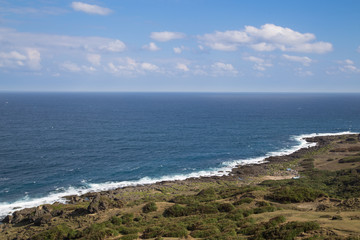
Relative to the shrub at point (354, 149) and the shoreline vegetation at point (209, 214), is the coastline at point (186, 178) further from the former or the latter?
the shrub at point (354, 149)

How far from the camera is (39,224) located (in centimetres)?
3195

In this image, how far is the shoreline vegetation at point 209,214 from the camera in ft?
67.6

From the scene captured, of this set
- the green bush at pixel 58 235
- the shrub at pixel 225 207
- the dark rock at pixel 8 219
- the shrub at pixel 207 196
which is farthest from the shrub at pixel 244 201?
the dark rock at pixel 8 219

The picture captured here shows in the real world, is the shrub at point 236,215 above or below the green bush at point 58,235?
above

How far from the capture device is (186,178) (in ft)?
194

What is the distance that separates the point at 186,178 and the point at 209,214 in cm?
3173

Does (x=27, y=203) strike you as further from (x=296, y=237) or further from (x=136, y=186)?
(x=296, y=237)

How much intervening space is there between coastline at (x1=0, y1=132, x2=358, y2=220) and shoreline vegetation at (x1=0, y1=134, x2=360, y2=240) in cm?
129

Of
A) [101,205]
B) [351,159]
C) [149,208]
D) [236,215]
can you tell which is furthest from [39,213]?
[351,159]

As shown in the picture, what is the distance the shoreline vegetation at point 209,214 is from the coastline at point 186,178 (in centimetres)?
129

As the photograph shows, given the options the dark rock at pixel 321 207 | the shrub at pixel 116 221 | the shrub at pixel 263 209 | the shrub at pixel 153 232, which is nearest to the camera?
the shrub at pixel 153 232

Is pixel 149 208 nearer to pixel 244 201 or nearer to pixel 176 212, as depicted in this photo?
pixel 176 212

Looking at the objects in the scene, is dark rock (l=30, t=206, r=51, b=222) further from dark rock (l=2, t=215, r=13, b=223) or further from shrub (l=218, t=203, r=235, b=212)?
shrub (l=218, t=203, r=235, b=212)

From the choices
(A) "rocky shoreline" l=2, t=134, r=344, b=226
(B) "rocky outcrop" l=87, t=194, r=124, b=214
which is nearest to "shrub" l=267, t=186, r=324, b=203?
(B) "rocky outcrop" l=87, t=194, r=124, b=214
